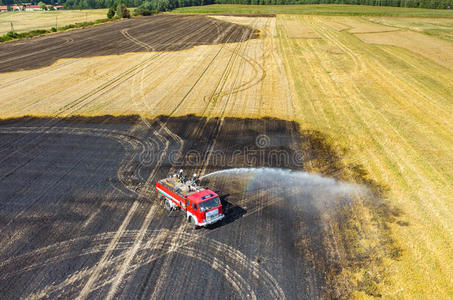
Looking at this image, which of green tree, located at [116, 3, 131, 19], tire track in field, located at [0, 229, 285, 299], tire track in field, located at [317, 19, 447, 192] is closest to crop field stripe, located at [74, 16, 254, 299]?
tire track in field, located at [0, 229, 285, 299]

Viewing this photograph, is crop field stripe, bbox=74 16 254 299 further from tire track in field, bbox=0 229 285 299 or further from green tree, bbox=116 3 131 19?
green tree, bbox=116 3 131 19

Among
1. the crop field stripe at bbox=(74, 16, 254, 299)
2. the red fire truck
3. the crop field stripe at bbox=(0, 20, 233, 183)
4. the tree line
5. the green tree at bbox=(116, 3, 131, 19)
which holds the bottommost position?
the crop field stripe at bbox=(74, 16, 254, 299)

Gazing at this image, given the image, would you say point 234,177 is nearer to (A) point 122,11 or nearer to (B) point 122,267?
(B) point 122,267

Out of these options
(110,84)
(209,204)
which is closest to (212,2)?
(110,84)

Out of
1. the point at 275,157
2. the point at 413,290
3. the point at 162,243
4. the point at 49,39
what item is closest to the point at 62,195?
the point at 162,243

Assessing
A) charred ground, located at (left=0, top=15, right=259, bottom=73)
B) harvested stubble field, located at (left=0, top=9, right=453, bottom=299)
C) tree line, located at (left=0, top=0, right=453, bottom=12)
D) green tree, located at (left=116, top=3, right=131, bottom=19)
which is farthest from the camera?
tree line, located at (left=0, top=0, right=453, bottom=12)

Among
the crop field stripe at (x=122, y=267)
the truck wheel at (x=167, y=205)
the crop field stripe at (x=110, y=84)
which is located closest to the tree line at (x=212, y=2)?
the crop field stripe at (x=110, y=84)
